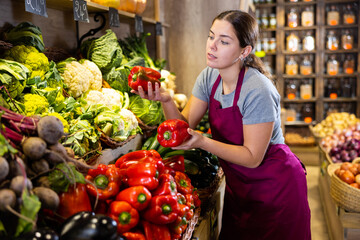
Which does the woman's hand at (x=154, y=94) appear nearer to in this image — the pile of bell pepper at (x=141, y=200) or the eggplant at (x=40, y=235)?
the pile of bell pepper at (x=141, y=200)

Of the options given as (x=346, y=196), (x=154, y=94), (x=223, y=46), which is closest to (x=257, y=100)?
(x=223, y=46)

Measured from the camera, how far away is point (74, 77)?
1.92m

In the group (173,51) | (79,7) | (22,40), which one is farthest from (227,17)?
(173,51)

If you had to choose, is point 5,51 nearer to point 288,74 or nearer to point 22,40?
point 22,40

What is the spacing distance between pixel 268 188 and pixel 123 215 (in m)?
0.99

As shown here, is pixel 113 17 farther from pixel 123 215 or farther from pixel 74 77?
pixel 123 215

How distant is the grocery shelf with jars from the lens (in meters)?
6.29

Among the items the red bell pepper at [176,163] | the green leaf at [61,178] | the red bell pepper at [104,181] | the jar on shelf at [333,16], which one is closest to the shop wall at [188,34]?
the red bell pepper at [176,163]

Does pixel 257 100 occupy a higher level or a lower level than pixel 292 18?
lower

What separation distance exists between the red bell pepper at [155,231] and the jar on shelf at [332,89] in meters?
5.84

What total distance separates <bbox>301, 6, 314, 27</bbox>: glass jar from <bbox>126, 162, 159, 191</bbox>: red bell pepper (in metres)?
5.81

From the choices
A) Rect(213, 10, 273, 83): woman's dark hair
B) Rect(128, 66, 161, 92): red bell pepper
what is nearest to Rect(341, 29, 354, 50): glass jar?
Rect(213, 10, 273, 83): woman's dark hair

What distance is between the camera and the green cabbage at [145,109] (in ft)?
7.77

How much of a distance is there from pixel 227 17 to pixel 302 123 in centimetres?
525
